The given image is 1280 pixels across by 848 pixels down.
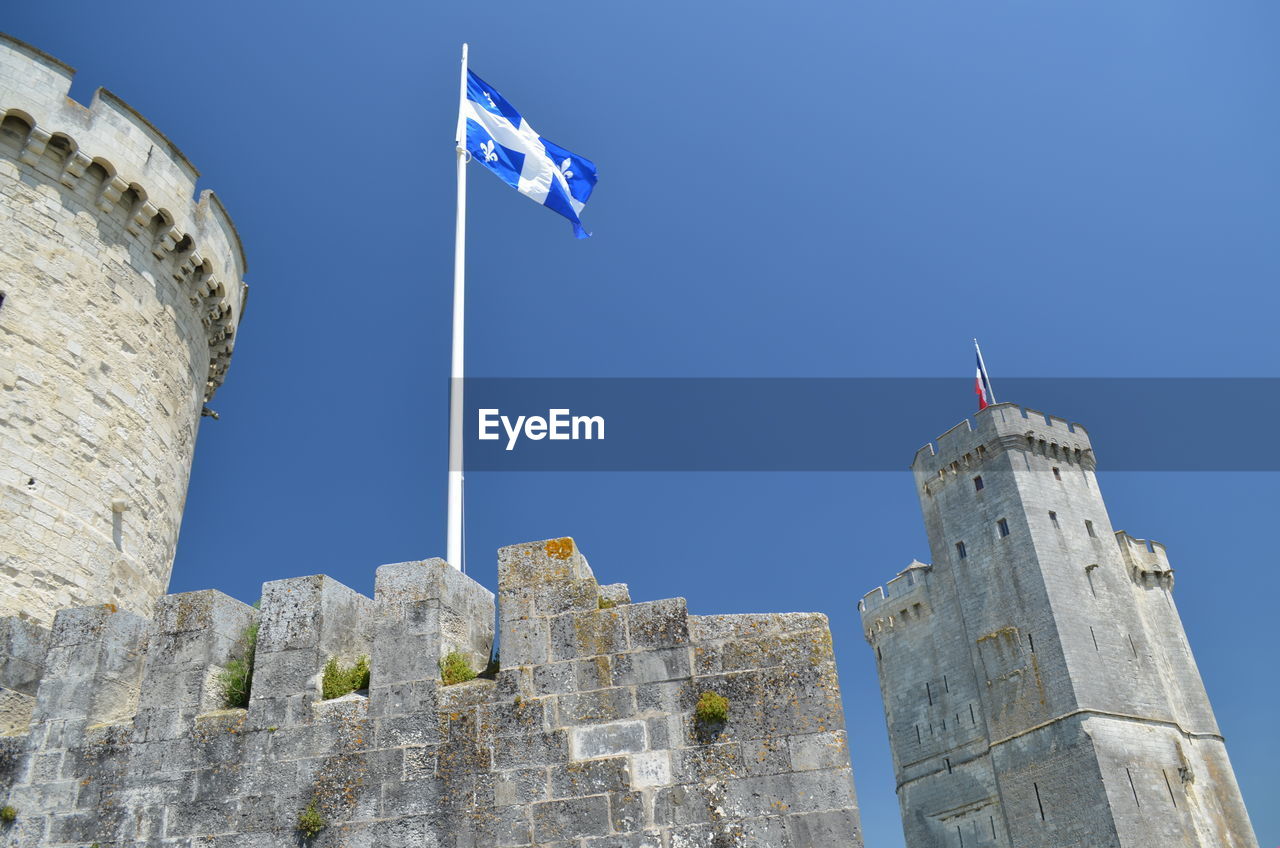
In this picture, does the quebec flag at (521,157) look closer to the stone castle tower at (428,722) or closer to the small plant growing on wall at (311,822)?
the stone castle tower at (428,722)

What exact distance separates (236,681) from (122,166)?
22.0 ft

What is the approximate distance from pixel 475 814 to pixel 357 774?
2.27ft

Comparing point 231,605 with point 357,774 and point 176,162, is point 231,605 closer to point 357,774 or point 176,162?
point 357,774

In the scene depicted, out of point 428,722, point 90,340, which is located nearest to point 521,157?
point 90,340

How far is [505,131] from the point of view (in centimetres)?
1217

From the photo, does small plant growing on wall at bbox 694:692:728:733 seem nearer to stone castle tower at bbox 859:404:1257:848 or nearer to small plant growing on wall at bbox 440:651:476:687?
small plant growing on wall at bbox 440:651:476:687

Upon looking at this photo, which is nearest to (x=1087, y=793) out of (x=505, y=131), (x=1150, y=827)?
(x=1150, y=827)

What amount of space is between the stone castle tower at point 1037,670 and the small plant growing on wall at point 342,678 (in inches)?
1296

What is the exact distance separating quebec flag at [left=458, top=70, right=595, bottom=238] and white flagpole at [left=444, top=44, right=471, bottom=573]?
287mm

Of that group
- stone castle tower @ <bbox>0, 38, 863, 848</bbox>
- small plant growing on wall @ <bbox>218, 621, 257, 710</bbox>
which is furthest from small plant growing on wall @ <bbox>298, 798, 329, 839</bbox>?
small plant growing on wall @ <bbox>218, 621, 257, 710</bbox>

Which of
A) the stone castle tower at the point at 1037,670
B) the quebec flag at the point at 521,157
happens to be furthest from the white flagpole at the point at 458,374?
the stone castle tower at the point at 1037,670

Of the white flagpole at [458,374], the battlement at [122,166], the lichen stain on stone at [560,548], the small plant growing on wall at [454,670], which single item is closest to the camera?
the small plant growing on wall at [454,670]

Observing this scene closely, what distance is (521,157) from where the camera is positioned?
1225cm

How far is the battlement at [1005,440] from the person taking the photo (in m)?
38.8
